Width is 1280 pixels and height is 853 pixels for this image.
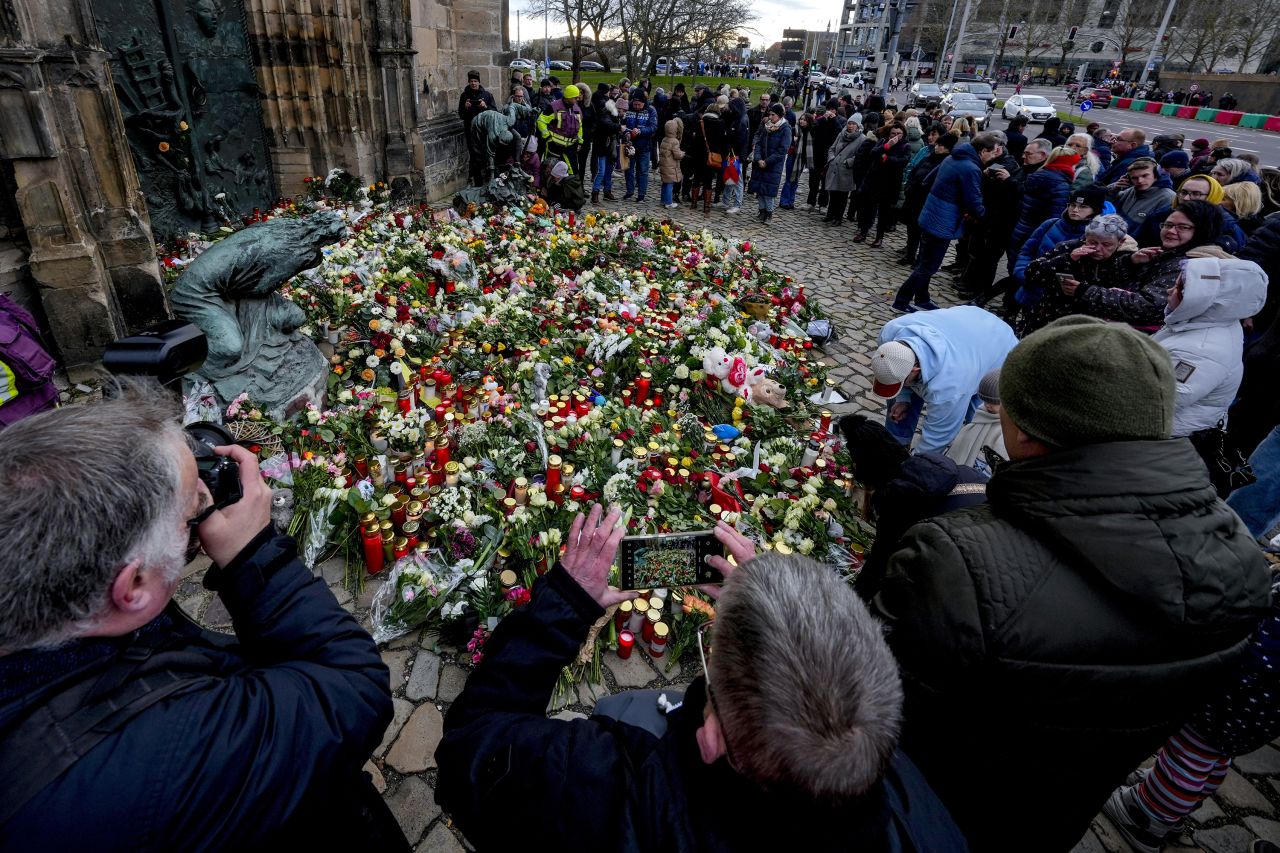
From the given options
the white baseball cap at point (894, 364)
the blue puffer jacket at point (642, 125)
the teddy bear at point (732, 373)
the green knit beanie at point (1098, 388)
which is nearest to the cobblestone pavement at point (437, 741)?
the green knit beanie at point (1098, 388)

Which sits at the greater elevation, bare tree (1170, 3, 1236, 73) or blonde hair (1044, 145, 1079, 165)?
bare tree (1170, 3, 1236, 73)

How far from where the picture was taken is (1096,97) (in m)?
40.8

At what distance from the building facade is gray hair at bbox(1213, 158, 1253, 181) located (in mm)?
9333

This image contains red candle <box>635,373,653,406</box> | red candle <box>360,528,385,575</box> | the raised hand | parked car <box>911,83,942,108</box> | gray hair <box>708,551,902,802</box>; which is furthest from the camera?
parked car <box>911,83,942,108</box>

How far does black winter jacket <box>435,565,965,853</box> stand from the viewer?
96 centimetres

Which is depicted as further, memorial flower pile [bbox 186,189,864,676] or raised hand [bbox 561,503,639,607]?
memorial flower pile [bbox 186,189,864,676]

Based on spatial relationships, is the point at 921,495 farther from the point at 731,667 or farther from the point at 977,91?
the point at 977,91

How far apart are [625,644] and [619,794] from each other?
1.88m

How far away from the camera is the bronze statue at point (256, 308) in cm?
382

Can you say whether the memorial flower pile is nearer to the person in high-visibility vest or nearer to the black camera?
the black camera

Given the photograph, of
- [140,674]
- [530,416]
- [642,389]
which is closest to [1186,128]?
[642,389]

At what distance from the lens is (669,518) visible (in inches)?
137

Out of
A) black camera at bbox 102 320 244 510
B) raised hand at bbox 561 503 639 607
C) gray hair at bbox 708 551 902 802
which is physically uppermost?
gray hair at bbox 708 551 902 802

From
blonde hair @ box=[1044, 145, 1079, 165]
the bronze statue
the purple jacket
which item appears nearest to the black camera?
the purple jacket
